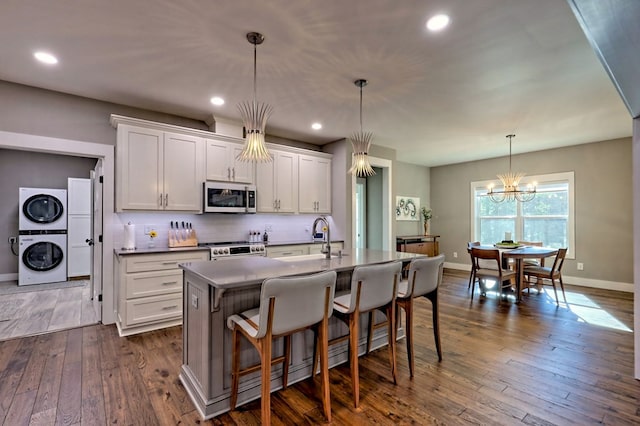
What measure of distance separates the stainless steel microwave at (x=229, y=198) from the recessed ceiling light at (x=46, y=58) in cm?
186

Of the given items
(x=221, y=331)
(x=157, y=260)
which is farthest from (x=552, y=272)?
(x=157, y=260)

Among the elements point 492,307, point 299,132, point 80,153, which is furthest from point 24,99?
point 492,307

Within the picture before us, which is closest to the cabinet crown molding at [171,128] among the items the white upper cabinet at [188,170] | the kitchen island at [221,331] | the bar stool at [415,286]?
the white upper cabinet at [188,170]

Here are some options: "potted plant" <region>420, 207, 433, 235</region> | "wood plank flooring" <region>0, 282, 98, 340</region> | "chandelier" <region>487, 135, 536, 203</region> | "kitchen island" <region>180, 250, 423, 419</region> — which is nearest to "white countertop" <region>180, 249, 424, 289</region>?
"kitchen island" <region>180, 250, 423, 419</region>

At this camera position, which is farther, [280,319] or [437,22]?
[437,22]

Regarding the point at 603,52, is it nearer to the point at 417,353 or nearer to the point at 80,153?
the point at 417,353

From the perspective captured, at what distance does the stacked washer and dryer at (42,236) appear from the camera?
18.7ft

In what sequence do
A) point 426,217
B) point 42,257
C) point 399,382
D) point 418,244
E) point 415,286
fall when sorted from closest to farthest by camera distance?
point 399,382, point 415,286, point 42,257, point 418,244, point 426,217

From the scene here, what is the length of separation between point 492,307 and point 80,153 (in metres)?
5.64

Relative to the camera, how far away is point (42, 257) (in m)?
5.84

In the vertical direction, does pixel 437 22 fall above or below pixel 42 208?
above

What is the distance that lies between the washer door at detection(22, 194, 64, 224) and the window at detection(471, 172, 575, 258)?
8.89 meters

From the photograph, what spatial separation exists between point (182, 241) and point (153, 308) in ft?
2.99

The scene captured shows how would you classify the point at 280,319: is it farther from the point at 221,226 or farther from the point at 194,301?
the point at 221,226
